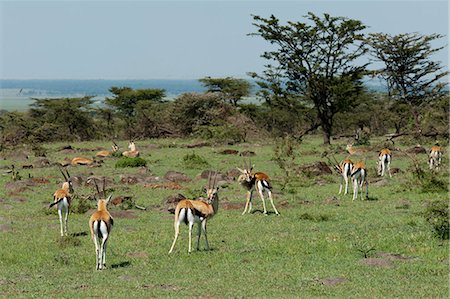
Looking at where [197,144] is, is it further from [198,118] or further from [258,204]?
[258,204]

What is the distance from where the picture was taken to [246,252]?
11812 mm

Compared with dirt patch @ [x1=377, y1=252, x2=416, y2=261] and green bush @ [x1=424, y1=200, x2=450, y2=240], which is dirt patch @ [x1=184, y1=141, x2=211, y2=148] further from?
dirt patch @ [x1=377, y1=252, x2=416, y2=261]

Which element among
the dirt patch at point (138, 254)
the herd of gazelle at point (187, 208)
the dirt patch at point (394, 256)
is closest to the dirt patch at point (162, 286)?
the herd of gazelle at point (187, 208)

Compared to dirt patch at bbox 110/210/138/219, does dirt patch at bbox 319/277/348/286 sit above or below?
above

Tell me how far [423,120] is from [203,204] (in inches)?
1060

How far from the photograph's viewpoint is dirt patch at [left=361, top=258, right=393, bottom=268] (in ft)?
35.3

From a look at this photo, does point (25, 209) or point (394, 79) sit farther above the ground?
point (394, 79)

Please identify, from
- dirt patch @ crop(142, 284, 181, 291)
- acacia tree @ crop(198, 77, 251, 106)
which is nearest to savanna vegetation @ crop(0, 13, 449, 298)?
dirt patch @ crop(142, 284, 181, 291)

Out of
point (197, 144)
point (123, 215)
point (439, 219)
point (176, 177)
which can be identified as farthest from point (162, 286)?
point (197, 144)

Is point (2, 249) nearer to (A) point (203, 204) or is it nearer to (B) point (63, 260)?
(B) point (63, 260)

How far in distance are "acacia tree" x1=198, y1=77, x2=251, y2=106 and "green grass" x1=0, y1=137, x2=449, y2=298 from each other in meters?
30.7

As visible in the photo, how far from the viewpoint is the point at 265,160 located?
2811 cm

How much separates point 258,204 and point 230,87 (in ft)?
111

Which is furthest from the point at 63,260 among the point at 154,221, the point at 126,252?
the point at 154,221
